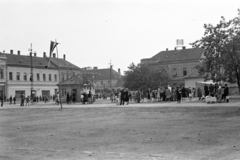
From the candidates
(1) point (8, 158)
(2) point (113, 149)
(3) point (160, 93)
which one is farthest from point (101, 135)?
(3) point (160, 93)

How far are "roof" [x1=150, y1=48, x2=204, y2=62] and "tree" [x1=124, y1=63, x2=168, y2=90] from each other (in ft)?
39.8

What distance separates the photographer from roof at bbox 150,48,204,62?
8862 cm

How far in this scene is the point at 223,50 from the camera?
2450 cm

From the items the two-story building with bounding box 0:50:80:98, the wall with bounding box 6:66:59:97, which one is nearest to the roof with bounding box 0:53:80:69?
the two-story building with bounding box 0:50:80:98

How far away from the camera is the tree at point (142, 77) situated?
7716 centimetres

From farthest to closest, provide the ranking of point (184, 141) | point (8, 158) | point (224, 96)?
1. point (224, 96)
2. point (184, 141)
3. point (8, 158)

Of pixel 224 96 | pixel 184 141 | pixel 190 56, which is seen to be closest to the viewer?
pixel 184 141

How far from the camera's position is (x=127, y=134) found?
13.8 m

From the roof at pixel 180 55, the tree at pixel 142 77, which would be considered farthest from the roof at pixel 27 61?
the roof at pixel 180 55

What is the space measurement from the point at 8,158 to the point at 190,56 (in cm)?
8234

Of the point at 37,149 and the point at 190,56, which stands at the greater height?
the point at 190,56

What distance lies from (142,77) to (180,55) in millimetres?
18953

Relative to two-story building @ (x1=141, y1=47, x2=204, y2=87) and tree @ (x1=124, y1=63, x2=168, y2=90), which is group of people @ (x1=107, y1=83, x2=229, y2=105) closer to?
tree @ (x1=124, y1=63, x2=168, y2=90)

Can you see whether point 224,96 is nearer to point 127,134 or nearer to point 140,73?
point 127,134
